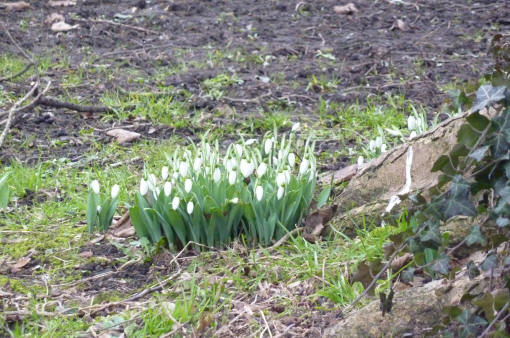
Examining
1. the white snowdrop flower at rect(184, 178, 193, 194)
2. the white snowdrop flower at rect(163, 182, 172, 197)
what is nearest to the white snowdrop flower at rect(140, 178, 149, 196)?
the white snowdrop flower at rect(163, 182, 172, 197)

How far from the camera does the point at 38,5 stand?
850cm

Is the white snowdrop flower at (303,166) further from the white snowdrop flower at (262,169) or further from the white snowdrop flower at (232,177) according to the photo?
the white snowdrop flower at (232,177)

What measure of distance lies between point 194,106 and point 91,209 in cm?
213

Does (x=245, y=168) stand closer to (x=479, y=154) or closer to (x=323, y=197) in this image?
(x=323, y=197)

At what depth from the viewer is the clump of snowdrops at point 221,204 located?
3402 mm

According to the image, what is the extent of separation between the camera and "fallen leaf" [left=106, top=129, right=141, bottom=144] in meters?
5.09

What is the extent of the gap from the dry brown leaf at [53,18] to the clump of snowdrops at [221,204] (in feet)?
15.7

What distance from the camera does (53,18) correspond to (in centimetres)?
791

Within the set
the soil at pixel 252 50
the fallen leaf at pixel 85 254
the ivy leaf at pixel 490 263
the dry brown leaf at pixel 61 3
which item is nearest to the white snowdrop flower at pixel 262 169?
the fallen leaf at pixel 85 254

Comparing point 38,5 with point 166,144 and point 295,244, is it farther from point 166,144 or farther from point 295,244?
point 295,244

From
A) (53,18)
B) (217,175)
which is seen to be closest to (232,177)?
(217,175)

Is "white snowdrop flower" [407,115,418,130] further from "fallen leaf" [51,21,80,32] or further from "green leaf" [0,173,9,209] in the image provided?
"fallen leaf" [51,21,80,32]

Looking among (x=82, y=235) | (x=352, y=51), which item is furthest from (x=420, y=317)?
(x=352, y=51)

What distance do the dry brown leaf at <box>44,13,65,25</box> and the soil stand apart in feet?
0.29
